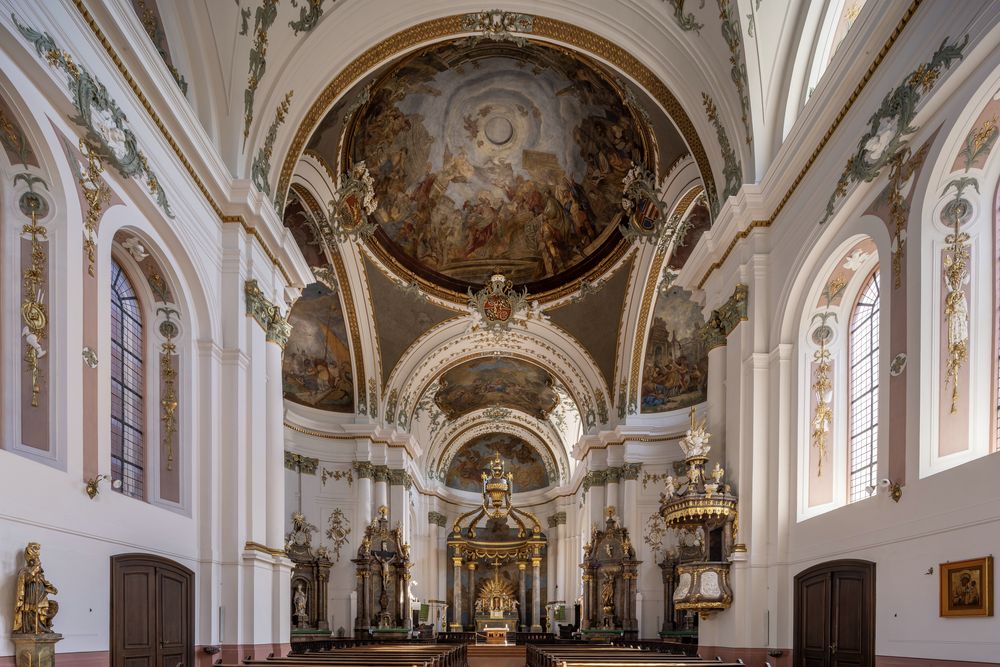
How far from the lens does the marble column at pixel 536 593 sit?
4440cm

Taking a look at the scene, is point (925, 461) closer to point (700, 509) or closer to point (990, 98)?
point (990, 98)

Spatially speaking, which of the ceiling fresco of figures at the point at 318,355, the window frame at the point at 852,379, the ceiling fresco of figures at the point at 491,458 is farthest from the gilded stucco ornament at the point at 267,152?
the ceiling fresco of figures at the point at 491,458

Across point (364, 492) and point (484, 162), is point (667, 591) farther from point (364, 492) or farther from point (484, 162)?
point (484, 162)

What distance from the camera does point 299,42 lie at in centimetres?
1486

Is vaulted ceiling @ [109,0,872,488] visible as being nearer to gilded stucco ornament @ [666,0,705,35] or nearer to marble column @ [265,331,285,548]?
gilded stucco ornament @ [666,0,705,35]

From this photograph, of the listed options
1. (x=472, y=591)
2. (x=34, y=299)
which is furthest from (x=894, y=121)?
(x=472, y=591)

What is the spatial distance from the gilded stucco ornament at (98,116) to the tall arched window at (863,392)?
9.28 m

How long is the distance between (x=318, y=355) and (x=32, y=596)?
62.7 feet

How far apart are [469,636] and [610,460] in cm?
1405

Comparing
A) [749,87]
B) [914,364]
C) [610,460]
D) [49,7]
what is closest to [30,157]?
[49,7]

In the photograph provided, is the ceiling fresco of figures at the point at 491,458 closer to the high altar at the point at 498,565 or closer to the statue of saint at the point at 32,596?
the high altar at the point at 498,565

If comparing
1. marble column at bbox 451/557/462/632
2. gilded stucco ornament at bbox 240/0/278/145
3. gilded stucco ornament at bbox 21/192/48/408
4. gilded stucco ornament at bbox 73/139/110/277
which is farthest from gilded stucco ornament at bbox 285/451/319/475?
marble column at bbox 451/557/462/632

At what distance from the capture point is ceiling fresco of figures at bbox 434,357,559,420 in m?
33.7

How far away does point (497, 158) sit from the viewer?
2417 centimetres
